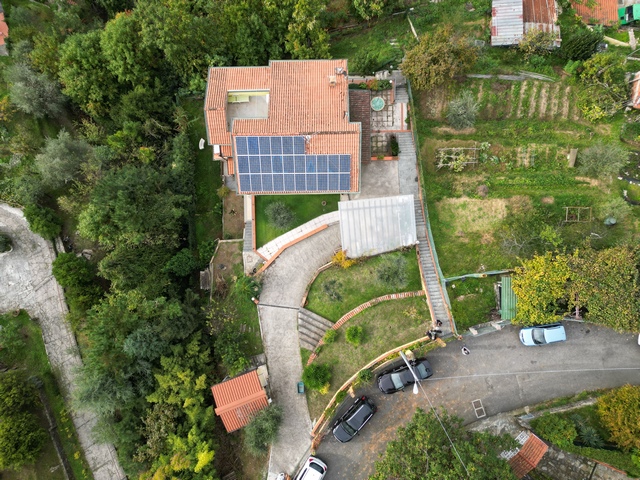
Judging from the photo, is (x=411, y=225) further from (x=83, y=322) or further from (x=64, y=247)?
(x=64, y=247)

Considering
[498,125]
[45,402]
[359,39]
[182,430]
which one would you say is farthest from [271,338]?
[359,39]

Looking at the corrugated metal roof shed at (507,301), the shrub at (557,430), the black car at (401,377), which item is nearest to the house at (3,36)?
the black car at (401,377)

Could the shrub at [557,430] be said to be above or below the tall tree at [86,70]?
below

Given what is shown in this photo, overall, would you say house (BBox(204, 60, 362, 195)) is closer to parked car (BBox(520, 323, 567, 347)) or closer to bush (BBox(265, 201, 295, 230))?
bush (BBox(265, 201, 295, 230))

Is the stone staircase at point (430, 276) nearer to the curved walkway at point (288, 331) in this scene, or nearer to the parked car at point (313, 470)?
the curved walkway at point (288, 331)

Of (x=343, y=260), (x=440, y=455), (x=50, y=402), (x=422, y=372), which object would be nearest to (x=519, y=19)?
(x=343, y=260)

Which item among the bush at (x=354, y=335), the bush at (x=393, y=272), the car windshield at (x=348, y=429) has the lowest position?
the car windshield at (x=348, y=429)
